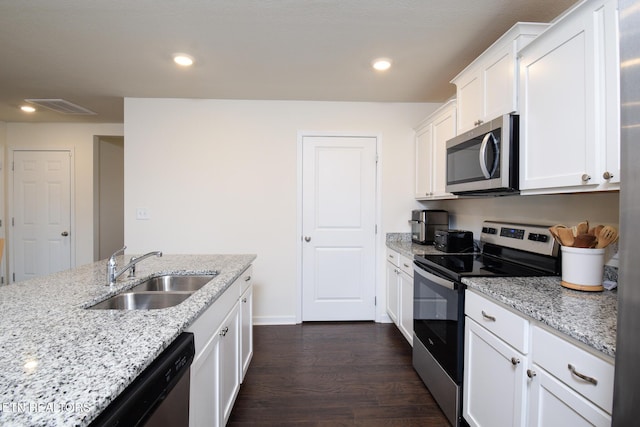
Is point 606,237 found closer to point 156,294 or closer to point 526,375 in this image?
point 526,375

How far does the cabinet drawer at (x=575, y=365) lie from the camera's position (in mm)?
833

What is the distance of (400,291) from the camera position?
2.62 m

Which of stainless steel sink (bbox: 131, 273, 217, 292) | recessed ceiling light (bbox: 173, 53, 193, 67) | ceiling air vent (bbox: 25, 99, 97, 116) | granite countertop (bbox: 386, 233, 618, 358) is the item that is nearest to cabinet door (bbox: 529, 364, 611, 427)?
granite countertop (bbox: 386, 233, 618, 358)

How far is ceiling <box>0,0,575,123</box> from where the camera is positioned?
162cm

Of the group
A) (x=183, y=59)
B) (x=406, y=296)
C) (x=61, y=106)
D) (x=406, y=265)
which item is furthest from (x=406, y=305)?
(x=61, y=106)

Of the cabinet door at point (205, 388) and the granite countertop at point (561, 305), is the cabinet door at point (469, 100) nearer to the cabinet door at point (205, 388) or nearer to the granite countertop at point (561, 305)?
the granite countertop at point (561, 305)

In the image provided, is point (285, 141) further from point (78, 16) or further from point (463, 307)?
point (463, 307)

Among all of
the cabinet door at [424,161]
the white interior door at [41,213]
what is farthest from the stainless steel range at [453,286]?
the white interior door at [41,213]

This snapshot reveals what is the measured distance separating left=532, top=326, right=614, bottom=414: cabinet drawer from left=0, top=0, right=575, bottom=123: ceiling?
1.67m

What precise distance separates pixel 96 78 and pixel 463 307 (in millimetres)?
3305

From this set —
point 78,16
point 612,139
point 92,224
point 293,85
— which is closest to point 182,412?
point 612,139

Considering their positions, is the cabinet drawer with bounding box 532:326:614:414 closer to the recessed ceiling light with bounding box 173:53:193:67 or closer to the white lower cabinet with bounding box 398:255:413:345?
the white lower cabinet with bounding box 398:255:413:345

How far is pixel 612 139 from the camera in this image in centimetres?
107

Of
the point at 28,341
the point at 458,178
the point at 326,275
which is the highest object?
the point at 458,178
